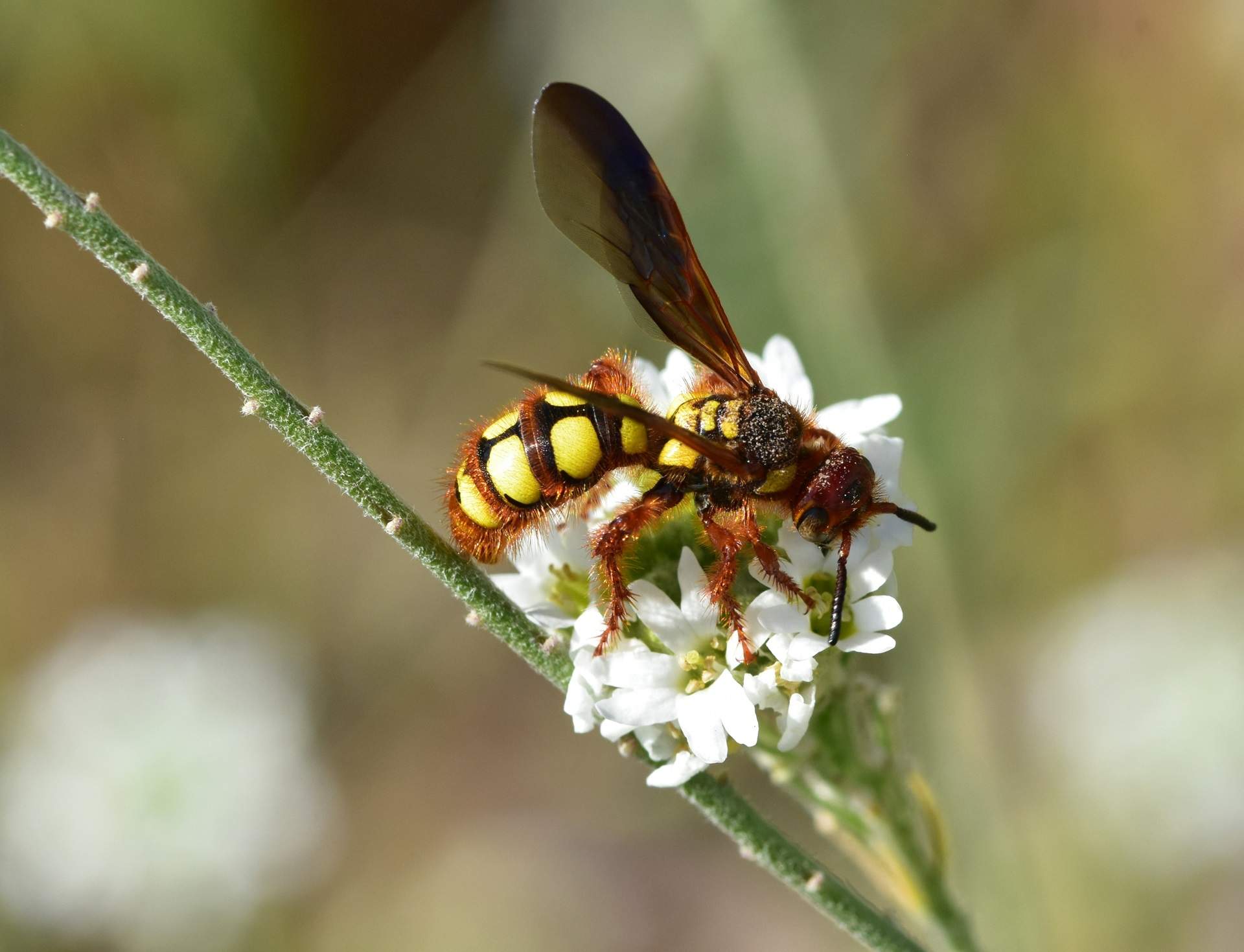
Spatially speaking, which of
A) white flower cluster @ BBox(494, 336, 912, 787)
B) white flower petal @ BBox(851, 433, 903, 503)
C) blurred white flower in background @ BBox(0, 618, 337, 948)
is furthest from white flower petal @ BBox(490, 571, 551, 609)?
blurred white flower in background @ BBox(0, 618, 337, 948)

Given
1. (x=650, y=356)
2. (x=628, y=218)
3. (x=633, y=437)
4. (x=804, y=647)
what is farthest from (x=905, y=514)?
(x=650, y=356)

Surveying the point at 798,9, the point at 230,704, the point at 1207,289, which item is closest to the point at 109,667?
the point at 230,704

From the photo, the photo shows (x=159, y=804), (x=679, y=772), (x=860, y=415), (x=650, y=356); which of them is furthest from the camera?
(x=650, y=356)

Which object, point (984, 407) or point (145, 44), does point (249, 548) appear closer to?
point (145, 44)

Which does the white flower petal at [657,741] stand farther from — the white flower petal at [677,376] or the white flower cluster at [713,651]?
the white flower petal at [677,376]

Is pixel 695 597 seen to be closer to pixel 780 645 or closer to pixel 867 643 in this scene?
pixel 780 645

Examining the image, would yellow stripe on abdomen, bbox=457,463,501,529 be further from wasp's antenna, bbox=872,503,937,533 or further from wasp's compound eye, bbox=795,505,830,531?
wasp's antenna, bbox=872,503,937,533
